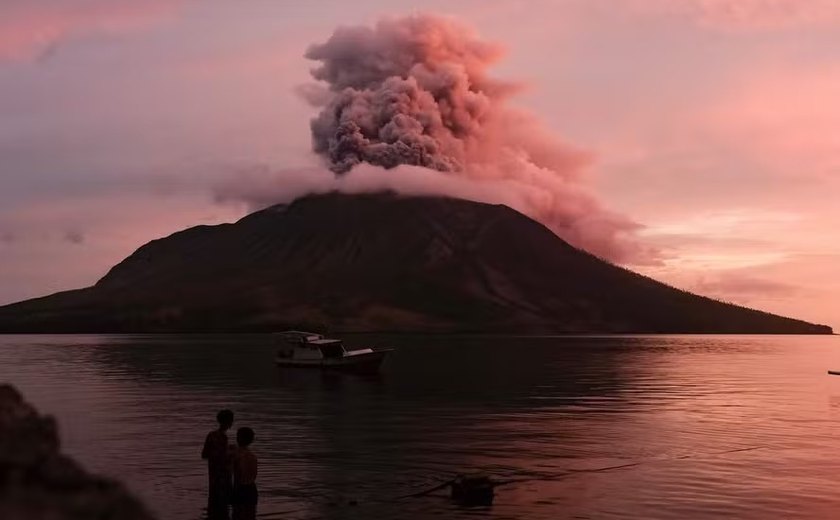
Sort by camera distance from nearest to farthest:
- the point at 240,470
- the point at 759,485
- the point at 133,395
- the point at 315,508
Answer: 1. the point at 240,470
2. the point at 315,508
3. the point at 759,485
4. the point at 133,395

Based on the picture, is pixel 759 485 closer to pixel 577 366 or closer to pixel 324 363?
pixel 324 363

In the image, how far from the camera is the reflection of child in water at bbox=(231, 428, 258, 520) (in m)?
27.9

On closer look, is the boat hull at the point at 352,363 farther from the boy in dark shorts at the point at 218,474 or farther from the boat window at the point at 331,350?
the boy in dark shorts at the point at 218,474

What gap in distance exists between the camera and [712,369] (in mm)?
139250

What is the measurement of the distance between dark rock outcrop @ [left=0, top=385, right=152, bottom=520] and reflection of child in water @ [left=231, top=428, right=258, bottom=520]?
63.2 ft

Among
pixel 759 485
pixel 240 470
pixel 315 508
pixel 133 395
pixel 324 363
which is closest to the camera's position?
pixel 240 470

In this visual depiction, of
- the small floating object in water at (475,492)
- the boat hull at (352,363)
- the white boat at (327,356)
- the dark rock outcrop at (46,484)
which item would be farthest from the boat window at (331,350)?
the dark rock outcrop at (46,484)

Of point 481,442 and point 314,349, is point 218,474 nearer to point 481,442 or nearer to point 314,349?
point 481,442

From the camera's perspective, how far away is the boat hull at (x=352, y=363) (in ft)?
370

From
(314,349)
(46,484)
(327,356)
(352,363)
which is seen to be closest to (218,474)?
(46,484)

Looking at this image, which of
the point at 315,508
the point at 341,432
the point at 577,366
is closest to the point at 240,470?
the point at 315,508

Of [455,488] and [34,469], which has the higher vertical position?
[34,469]

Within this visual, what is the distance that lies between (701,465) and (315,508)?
1928 centimetres

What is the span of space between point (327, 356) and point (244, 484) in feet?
299
